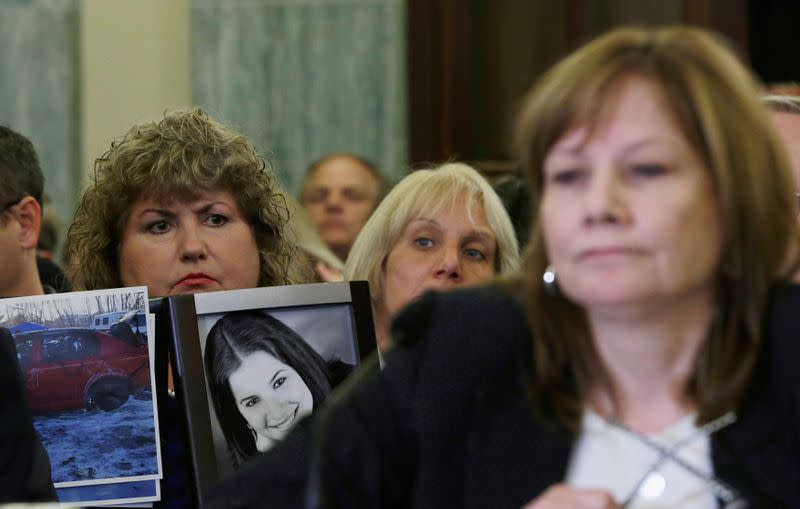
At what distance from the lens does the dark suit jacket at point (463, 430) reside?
1499mm

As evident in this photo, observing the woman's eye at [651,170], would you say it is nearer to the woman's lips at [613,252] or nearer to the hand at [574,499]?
the woman's lips at [613,252]

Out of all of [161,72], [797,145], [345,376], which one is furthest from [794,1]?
[345,376]

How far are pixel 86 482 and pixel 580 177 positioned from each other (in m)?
1.20

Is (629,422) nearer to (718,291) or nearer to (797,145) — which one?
(718,291)

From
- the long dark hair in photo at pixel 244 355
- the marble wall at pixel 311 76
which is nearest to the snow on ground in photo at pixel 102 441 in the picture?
the long dark hair in photo at pixel 244 355

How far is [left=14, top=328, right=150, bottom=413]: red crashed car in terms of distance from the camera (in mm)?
2301

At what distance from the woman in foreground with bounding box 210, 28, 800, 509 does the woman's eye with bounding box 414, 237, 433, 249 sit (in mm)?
1540

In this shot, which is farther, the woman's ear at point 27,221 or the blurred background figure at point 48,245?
the blurred background figure at point 48,245

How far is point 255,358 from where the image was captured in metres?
2.34

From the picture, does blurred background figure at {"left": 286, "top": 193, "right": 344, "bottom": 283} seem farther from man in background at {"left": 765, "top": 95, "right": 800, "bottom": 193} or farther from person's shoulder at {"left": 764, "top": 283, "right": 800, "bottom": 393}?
person's shoulder at {"left": 764, "top": 283, "right": 800, "bottom": 393}

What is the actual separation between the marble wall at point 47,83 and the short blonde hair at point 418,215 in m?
3.35

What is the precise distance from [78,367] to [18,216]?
936mm

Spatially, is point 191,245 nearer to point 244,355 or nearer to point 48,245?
point 244,355

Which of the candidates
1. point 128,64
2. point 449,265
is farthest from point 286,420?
point 128,64
